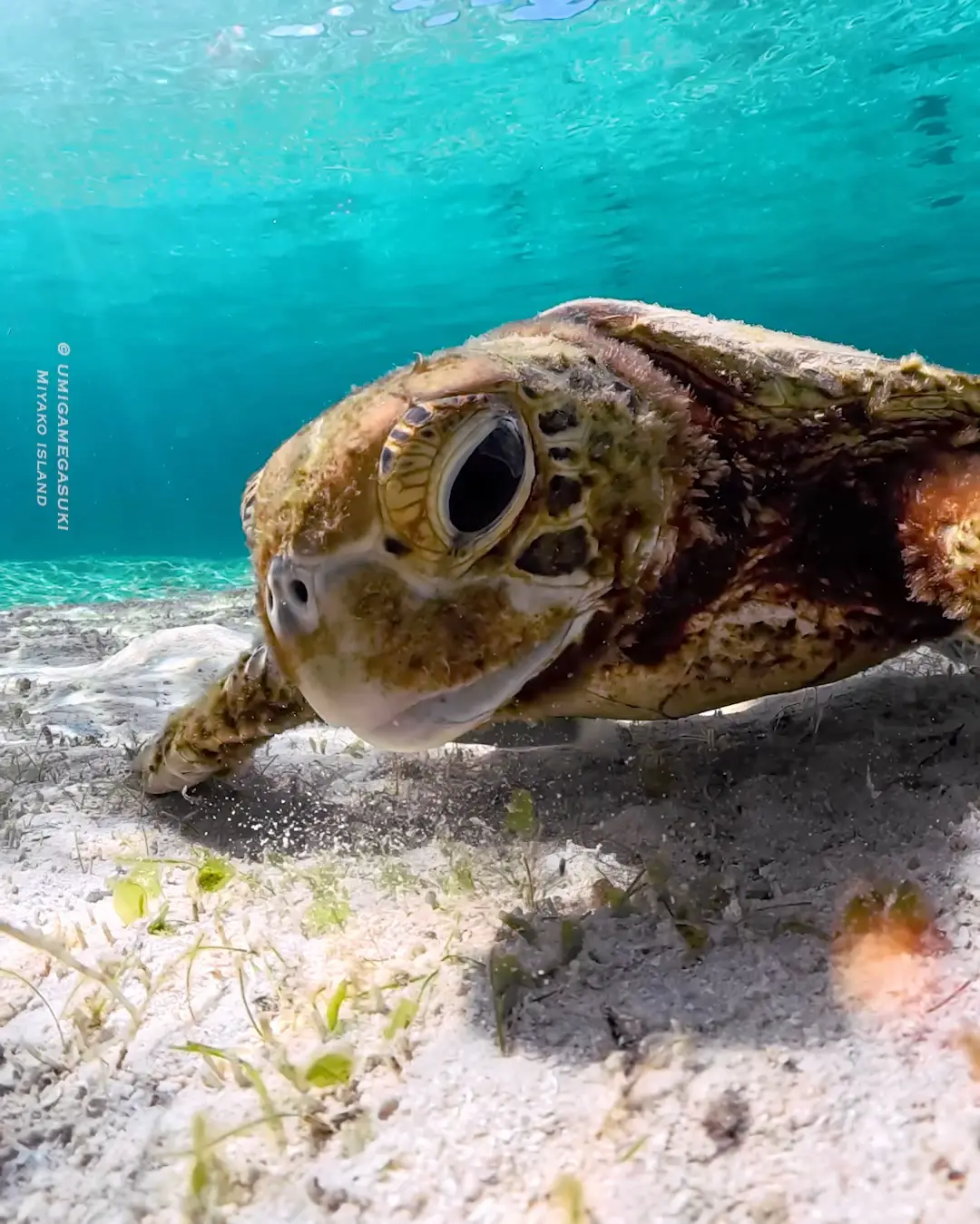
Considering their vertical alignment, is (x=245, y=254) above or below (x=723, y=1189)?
above

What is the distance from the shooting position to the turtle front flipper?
2.43m

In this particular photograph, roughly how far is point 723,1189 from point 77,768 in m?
2.71

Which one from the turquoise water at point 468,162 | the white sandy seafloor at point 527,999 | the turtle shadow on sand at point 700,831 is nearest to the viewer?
the white sandy seafloor at point 527,999

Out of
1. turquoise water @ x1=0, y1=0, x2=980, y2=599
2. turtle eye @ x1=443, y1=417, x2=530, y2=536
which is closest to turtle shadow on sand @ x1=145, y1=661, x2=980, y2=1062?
turtle eye @ x1=443, y1=417, x2=530, y2=536

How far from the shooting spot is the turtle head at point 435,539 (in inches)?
52.4

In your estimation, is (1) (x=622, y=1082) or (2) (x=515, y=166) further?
(2) (x=515, y=166)

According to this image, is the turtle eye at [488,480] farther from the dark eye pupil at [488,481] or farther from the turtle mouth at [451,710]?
the turtle mouth at [451,710]

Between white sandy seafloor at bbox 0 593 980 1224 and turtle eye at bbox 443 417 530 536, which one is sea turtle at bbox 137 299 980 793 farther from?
white sandy seafloor at bbox 0 593 980 1224

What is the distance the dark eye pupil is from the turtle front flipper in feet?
3.92

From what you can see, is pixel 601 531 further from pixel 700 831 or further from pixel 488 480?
pixel 700 831

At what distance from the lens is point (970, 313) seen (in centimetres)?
3931

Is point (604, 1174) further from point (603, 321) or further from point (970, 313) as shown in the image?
point (970, 313)

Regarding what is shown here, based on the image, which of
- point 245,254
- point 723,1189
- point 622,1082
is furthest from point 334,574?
point 245,254

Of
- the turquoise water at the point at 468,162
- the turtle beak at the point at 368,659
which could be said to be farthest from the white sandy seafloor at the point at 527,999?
the turquoise water at the point at 468,162
